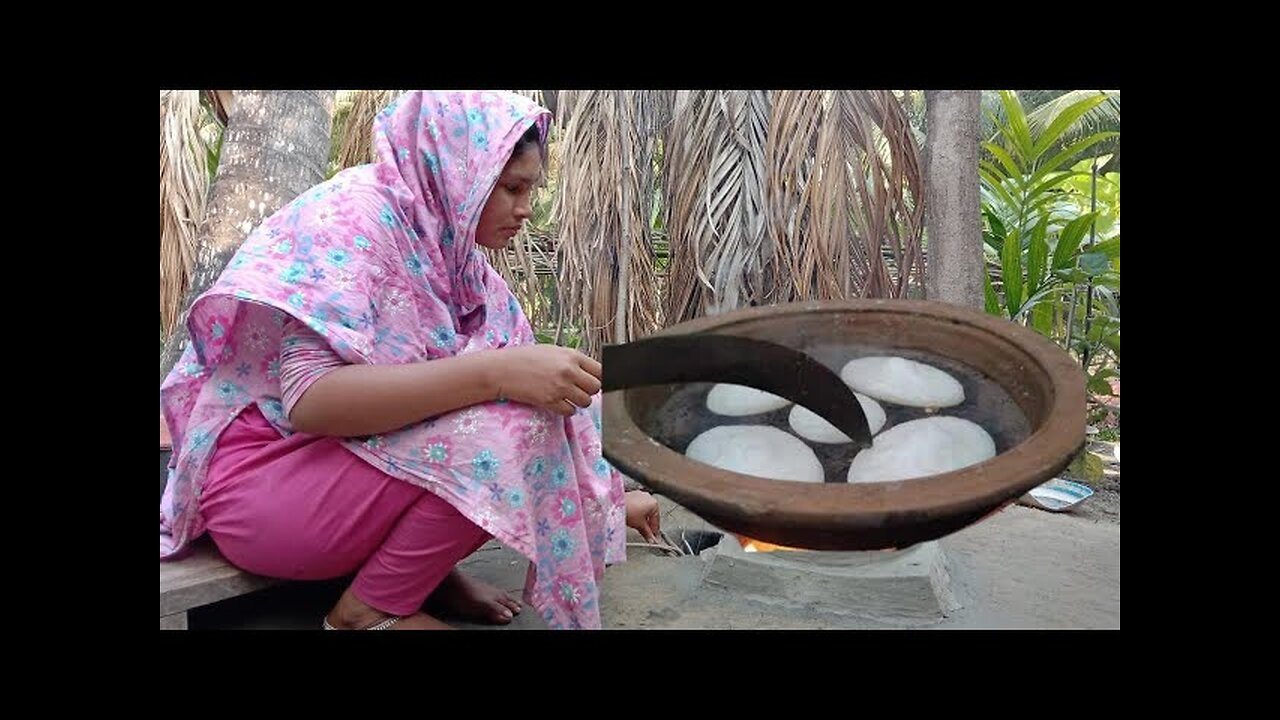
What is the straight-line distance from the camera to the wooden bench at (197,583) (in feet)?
4.84

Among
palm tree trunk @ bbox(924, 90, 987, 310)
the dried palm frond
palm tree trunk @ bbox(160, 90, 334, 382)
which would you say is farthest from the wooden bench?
palm tree trunk @ bbox(924, 90, 987, 310)

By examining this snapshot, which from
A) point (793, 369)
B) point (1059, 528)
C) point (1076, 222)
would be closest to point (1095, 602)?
point (1059, 528)

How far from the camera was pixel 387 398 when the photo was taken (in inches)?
57.2

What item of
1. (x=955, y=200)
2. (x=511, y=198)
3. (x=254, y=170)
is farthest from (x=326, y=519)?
(x=955, y=200)

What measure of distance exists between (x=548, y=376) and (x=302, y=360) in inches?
16.2

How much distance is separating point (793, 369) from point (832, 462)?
0.61 feet

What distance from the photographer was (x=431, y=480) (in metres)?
1.49

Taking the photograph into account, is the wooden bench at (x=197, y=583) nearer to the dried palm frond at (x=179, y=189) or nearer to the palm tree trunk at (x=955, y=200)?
the dried palm frond at (x=179, y=189)

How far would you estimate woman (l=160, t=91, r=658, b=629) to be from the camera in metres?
1.47

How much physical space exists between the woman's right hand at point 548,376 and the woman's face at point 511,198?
0.29 meters

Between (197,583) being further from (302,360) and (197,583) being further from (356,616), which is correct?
(302,360)

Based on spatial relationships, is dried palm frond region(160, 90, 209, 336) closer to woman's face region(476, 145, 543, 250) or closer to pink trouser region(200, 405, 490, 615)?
pink trouser region(200, 405, 490, 615)

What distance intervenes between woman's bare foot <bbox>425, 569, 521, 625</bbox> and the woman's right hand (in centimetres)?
59

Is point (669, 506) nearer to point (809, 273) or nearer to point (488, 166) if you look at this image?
point (809, 273)
